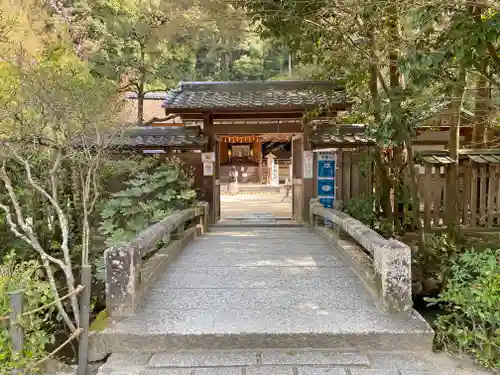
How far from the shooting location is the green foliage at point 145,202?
7883mm

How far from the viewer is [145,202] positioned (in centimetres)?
834

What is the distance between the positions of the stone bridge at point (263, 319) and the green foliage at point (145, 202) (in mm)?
2773

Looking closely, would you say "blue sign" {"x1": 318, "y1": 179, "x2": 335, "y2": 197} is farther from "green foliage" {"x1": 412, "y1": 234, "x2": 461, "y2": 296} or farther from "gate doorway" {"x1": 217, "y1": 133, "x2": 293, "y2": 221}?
"gate doorway" {"x1": 217, "y1": 133, "x2": 293, "y2": 221}

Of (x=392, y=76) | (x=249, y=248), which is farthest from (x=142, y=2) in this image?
(x=249, y=248)

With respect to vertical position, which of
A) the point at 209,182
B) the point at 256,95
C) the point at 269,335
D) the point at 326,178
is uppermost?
the point at 256,95

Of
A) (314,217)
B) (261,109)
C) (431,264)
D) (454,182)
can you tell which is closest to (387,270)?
(431,264)

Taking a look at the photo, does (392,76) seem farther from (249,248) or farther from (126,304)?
(126,304)

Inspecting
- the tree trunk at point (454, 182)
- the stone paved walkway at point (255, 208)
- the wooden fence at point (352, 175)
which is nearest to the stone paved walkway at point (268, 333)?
the tree trunk at point (454, 182)

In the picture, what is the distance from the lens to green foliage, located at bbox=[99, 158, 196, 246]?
788 cm

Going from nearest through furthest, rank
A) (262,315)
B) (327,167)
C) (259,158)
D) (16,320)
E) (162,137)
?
(16,320), (262,315), (327,167), (162,137), (259,158)

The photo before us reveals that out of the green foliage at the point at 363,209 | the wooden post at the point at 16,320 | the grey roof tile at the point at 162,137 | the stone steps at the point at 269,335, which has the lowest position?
the stone steps at the point at 269,335

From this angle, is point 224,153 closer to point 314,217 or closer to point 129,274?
point 314,217

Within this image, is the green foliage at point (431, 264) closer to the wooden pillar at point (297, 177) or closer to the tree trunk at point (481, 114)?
the tree trunk at point (481, 114)

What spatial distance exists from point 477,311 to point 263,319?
1996 millimetres
